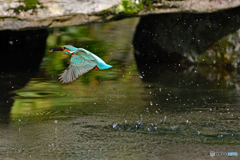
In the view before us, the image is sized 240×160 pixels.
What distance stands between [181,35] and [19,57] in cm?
266

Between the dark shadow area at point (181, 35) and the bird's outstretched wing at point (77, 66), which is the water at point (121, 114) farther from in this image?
the bird's outstretched wing at point (77, 66)

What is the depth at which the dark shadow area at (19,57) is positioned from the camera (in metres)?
5.01

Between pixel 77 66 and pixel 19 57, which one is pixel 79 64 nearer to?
pixel 77 66

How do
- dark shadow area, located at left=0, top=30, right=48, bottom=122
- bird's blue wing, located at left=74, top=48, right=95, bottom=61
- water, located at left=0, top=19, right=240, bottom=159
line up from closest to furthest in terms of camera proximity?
1. water, located at left=0, top=19, right=240, bottom=159
2. bird's blue wing, located at left=74, top=48, right=95, bottom=61
3. dark shadow area, located at left=0, top=30, right=48, bottom=122

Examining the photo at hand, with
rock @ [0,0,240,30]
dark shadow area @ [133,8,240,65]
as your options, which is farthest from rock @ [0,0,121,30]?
dark shadow area @ [133,8,240,65]

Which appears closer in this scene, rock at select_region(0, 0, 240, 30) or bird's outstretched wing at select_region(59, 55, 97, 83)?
bird's outstretched wing at select_region(59, 55, 97, 83)

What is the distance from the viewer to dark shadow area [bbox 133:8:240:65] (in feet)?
18.6

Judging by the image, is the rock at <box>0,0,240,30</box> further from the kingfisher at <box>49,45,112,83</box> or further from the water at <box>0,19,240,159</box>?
the kingfisher at <box>49,45,112,83</box>

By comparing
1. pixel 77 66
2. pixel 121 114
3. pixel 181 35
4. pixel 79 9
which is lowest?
pixel 121 114

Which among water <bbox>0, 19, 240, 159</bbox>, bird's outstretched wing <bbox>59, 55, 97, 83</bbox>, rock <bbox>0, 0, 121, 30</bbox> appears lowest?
water <bbox>0, 19, 240, 159</bbox>

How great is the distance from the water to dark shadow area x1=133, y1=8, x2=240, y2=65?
1.09 feet

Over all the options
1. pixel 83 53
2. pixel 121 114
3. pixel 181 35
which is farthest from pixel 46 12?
pixel 181 35

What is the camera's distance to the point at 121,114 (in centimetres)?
379

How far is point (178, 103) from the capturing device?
415 centimetres
